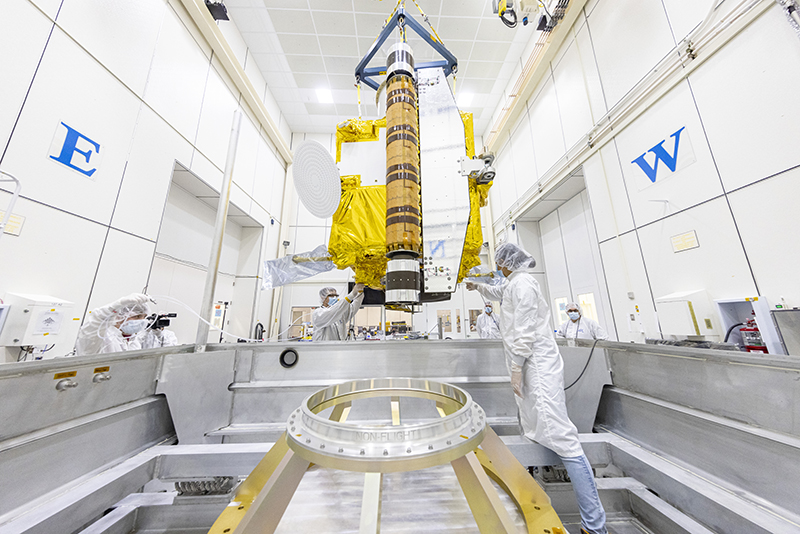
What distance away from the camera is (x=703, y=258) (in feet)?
7.41

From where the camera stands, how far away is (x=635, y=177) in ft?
9.48

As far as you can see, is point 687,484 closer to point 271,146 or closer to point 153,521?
point 153,521

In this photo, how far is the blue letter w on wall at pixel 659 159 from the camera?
2.46 meters

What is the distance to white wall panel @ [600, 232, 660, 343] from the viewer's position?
2797 mm

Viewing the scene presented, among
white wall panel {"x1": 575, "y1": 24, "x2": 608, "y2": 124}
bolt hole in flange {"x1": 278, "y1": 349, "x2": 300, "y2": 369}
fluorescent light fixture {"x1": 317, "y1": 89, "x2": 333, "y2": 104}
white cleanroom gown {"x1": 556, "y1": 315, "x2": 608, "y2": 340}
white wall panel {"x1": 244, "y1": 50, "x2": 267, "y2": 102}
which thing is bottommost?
bolt hole in flange {"x1": 278, "y1": 349, "x2": 300, "y2": 369}

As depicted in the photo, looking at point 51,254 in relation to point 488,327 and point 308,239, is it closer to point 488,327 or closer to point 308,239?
point 308,239

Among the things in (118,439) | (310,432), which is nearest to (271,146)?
(118,439)

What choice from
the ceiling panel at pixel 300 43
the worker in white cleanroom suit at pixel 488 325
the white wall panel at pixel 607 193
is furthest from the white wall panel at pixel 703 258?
the ceiling panel at pixel 300 43

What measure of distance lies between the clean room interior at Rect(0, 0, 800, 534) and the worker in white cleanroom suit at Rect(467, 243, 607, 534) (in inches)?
0.6

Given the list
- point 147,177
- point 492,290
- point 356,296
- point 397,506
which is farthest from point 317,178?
point 147,177

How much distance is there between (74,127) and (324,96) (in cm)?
436

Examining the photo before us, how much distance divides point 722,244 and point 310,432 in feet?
10.3

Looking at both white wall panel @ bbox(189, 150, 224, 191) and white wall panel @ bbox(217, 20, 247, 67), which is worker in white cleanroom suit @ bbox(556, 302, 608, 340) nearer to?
white wall panel @ bbox(189, 150, 224, 191)

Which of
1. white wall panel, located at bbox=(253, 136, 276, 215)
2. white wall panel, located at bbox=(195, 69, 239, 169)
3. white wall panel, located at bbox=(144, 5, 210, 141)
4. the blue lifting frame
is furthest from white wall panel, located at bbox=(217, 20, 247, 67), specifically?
the blue lifting frame
